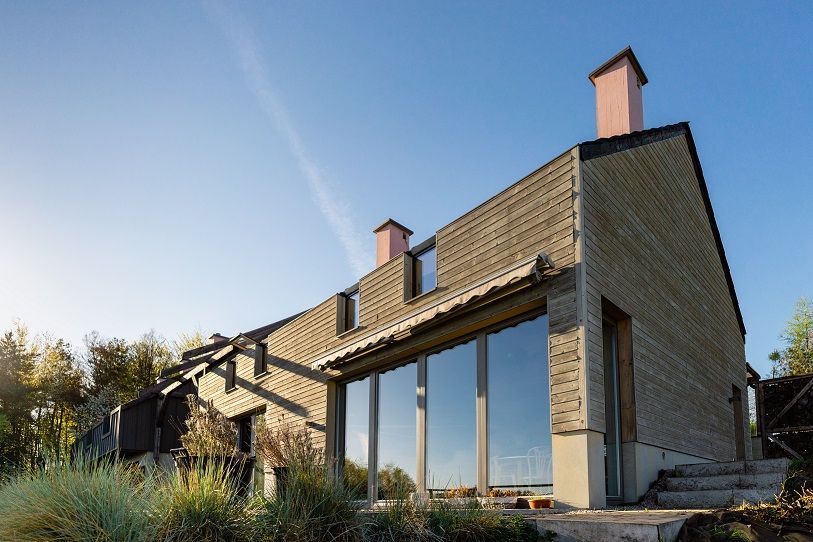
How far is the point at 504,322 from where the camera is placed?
8.87 meters

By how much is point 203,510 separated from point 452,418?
4.99 metres

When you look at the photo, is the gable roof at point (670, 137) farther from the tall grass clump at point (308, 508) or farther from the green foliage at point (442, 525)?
the tall grass clump at point (308, 508)

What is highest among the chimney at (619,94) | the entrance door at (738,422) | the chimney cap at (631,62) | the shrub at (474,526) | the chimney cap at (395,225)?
the chimney cap at (631,62)

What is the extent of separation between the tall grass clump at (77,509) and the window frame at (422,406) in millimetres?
2371

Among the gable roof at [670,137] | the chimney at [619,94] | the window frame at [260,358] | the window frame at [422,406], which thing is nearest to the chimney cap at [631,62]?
the chimney at [619,94]

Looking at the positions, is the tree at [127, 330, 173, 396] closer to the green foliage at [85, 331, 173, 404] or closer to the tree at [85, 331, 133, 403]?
the green foliage at [85, 331, 173, 404]

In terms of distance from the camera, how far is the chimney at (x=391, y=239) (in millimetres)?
13500

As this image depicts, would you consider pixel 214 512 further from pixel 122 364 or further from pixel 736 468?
pixel 122 364

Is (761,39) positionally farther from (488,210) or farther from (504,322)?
Answer: (504,322)

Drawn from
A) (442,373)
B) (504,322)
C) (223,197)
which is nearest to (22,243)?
(223,197)

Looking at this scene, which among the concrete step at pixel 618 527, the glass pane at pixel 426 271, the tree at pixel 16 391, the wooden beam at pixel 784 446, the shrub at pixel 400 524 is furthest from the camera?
the tree at pixel 16 391

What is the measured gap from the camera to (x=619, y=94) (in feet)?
33.6

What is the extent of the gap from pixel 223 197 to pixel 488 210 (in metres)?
4.98

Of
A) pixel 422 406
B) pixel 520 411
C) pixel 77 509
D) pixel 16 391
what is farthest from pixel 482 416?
pixel 16 391
